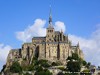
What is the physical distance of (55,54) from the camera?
106 meters

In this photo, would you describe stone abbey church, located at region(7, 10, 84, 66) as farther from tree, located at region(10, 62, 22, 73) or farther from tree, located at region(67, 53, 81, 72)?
tree, located at region(67, 53, 81, 72)

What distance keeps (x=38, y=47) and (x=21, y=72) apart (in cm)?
1029

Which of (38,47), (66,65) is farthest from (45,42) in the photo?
(66,65)

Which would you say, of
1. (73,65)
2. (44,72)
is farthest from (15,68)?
(73,65)

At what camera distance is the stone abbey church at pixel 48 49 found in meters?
106

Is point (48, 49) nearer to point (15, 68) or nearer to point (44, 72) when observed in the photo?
point (15, 68)

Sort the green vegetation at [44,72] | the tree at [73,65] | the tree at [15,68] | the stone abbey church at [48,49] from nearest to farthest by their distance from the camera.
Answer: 1. the green vegetation at [44,72]
2. the tree at [73,65]
3. the tree at [15,68]
4. the stone abbey church at [48,49]

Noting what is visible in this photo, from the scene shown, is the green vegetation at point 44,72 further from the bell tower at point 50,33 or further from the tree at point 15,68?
the bell tower at point 50,33

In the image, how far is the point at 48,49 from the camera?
106m

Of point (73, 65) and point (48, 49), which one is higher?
point (48, 49)

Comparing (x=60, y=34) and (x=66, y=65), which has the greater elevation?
(x=60, y=34)

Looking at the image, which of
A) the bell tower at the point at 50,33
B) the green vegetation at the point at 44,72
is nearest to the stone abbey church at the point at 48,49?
the bell tower at the point at 50,33

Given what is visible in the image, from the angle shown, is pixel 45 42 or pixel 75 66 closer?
pixel 75 66

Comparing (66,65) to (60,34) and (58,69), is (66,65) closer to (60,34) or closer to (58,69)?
(58,69)
